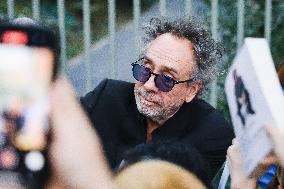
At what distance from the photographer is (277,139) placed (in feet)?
4.53

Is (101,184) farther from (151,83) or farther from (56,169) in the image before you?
(151,83)

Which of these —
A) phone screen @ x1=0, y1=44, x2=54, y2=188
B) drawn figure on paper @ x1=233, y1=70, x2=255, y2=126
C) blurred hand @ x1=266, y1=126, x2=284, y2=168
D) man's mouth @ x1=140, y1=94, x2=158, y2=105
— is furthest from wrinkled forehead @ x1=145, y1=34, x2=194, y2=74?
phone screen @ x1=0, y1=44, x2=54, y2=188

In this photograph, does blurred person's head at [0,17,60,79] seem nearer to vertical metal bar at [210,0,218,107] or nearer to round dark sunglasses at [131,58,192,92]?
round dark sunglasses at [131,58,192,92]

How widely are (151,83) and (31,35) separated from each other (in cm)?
167

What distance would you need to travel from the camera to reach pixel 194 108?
288cm

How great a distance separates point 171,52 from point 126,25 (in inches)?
37.1

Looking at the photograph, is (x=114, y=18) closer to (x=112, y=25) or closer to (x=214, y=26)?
(x=112, y=25)

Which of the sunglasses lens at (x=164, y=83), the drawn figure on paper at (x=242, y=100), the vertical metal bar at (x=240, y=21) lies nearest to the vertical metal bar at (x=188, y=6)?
the vertical metal bar at (x=240, y=21)

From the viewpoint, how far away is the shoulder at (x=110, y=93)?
2889 mm

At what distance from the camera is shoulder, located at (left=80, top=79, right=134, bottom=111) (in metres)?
2.89

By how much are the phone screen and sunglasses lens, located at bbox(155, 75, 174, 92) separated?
1665 mm

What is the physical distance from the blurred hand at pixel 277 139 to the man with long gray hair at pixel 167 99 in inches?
48.9

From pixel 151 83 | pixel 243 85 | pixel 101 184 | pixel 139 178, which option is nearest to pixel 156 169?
pixel 139 178

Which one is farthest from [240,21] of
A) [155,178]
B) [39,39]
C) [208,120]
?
[39,39]
